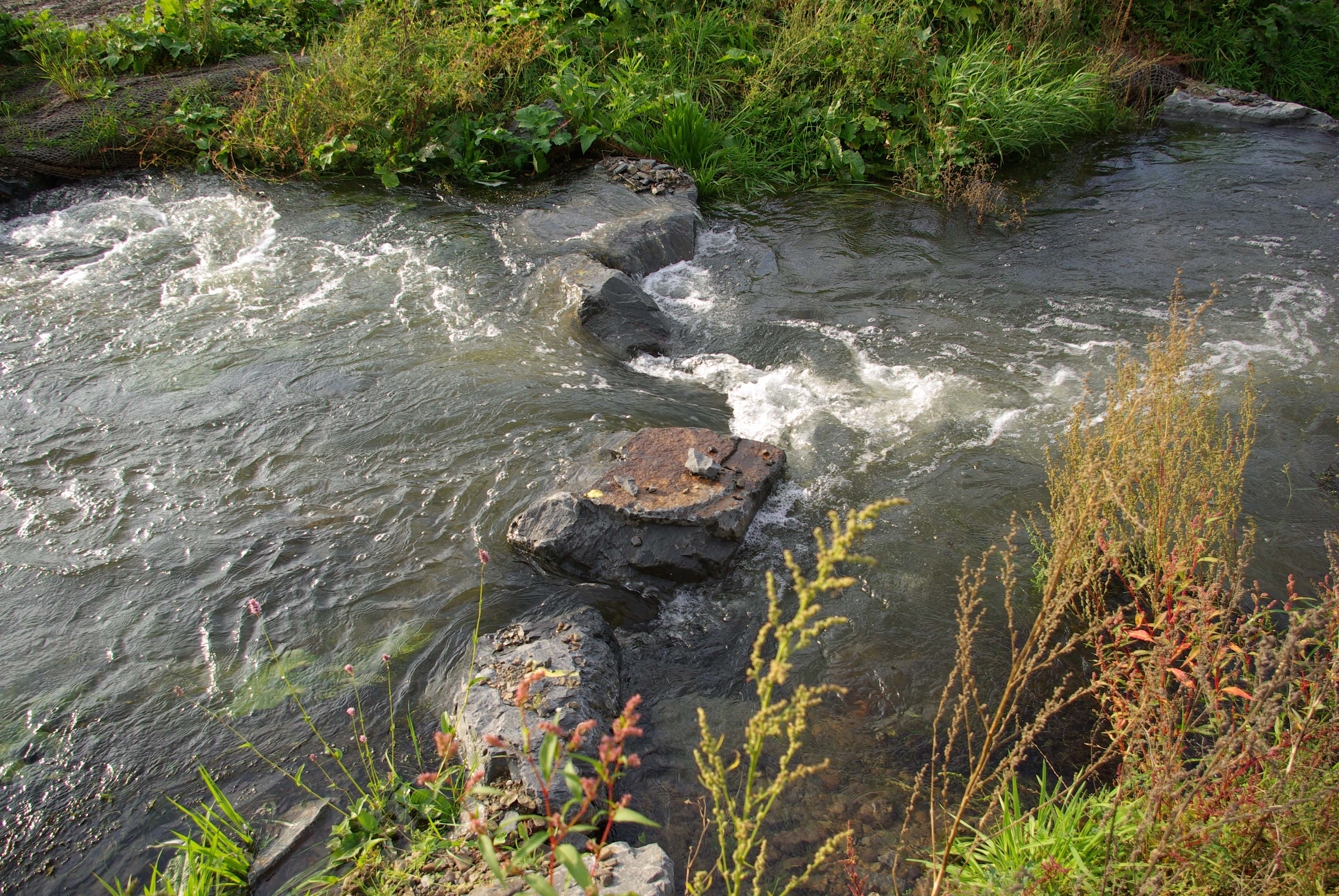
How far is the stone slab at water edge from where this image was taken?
3691mm

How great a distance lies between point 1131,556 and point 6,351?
21.4 ft

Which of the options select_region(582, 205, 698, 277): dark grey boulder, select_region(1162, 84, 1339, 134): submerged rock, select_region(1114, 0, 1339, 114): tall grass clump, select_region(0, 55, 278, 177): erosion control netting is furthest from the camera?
select_region(1114, 0, 1339, 114): tall grass clump

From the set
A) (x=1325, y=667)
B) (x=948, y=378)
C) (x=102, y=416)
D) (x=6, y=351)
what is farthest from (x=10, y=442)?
(x=1325, y=667)

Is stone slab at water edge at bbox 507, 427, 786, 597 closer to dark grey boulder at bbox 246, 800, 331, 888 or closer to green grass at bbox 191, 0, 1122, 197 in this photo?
dark grey boulder at bbox 246, 800, 331, 888

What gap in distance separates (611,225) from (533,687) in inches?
182

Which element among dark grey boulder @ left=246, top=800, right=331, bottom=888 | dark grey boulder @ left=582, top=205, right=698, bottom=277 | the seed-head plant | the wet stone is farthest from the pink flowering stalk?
dark grey boulder @ left=582, top=205, right=698, bottom=277

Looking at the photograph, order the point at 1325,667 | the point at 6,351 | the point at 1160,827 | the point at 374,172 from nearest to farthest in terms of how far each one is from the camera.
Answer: the point at 1160,827, the point at 1325,667, the point at 6,351, the point at 374,172

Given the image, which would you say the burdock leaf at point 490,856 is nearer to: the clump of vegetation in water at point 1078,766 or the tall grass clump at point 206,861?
the clump of vegetation in water at point 1078,766

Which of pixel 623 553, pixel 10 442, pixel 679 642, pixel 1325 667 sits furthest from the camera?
pixel 10 442

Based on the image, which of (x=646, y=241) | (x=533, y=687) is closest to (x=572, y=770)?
(x=533, y=687)

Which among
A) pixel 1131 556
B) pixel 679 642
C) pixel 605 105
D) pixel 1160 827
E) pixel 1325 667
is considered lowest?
pixel 679 642

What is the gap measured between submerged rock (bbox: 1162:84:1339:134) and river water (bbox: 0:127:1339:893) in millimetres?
1351

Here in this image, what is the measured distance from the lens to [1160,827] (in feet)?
7.09

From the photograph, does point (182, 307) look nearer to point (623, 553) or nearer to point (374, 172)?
point (374, 172)
